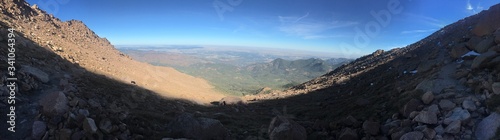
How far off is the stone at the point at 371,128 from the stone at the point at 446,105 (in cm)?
298

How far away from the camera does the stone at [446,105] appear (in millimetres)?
14250

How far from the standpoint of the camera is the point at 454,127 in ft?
41.0

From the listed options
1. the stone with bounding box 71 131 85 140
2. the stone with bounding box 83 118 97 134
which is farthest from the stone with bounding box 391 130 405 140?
the stone with bounding box 71 131 85 140

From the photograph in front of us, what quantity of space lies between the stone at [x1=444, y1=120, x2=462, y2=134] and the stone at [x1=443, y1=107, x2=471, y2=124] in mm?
458

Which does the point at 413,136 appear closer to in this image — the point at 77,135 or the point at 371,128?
the point at 371,128

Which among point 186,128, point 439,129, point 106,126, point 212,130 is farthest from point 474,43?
point 106,126

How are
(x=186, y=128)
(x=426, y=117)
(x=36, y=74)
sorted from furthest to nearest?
(x=36, y=74)
(x=186, y=128)
(x=426, y=117)

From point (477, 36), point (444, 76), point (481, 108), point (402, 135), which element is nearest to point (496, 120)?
point (481, 108)

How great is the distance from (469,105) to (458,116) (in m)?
0.99

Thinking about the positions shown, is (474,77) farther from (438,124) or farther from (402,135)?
(402,135)

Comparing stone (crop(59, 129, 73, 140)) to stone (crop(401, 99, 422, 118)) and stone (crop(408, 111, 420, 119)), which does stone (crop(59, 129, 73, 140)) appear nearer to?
stone (crop(408, 111, 420, 119))

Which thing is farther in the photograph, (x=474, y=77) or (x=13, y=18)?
(x=13, y=18)

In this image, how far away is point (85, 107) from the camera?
587 inches

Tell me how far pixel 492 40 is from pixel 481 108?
8.53 m
